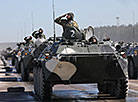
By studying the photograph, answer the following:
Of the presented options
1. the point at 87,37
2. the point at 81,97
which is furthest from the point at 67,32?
the point at 81,97

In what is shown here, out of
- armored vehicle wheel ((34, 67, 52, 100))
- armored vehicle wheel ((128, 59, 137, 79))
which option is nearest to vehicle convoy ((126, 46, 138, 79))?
armored vehicle wheel ((128, 59, 137, 79))

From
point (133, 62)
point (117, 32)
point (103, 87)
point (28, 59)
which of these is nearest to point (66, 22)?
point (103, 87)

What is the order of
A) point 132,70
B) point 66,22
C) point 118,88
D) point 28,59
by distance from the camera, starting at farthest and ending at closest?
point 132,70 < point 28,59 < point 66,22 < point 118,88

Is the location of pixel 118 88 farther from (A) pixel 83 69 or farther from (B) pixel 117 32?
(B) pixel 117 32

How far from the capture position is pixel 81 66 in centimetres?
1612

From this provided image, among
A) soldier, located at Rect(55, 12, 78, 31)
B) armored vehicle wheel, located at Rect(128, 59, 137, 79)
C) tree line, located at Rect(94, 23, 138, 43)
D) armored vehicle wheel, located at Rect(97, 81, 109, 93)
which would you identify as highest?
tree line, located at Rect(94, 23, 138, 43)

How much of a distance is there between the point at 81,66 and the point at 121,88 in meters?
1.60

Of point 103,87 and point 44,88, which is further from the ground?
point 44,88

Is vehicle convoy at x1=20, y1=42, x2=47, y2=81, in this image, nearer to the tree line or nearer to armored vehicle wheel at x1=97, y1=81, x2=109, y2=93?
armored vehicle wheel at x1=97, y1=81, x2=109, y2=93

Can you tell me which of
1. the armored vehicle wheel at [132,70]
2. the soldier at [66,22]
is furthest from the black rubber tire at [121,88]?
the armored vehicle wheel at [132,70]

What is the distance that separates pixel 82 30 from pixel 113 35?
129 metres

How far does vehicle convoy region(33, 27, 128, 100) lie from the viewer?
16000 mm

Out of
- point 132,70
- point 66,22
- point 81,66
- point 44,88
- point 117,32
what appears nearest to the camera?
point 81,66

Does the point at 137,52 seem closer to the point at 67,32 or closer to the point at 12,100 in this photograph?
the point at 67,32
